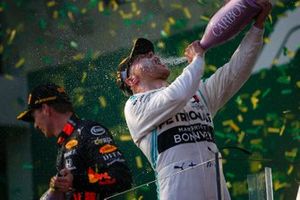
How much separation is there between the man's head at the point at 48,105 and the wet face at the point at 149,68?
39 cm

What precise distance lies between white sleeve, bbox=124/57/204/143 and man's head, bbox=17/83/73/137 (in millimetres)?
471

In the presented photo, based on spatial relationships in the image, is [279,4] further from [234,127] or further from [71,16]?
[71,16]

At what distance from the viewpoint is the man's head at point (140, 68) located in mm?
3521

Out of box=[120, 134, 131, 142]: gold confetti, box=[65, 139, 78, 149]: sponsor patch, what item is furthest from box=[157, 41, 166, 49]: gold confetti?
box=[65, 139, 78, 149]: sponsor patch

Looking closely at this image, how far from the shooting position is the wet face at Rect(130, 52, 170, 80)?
11.5 ft

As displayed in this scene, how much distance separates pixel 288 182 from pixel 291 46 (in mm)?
1798

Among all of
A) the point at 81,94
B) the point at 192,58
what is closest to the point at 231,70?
the point at 192,58

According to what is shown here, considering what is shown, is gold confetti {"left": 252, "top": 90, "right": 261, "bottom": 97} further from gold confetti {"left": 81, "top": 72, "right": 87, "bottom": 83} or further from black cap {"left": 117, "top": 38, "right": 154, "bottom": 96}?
black cap {"left": 117, "top": 38, "right": 154, "bottom": 96}

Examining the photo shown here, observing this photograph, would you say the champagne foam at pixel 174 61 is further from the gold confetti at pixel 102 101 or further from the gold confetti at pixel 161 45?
the gold confetti at pixel 102 101

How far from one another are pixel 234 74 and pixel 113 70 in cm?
217

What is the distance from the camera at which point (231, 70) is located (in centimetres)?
→ 345

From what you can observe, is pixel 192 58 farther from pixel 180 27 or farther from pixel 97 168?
pixel 180 27

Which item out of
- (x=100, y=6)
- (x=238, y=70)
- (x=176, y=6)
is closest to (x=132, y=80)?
(x=238, y=70)

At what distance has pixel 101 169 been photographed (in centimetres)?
345
